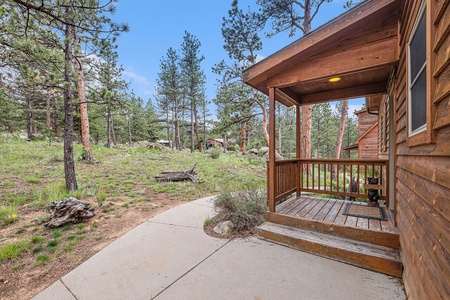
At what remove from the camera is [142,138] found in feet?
92.8

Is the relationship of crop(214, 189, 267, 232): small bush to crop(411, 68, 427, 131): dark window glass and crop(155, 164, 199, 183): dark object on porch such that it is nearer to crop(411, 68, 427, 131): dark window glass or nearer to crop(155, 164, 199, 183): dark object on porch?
crop(411, 68, 427, 131): dark window glass

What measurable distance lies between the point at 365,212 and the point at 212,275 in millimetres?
2835

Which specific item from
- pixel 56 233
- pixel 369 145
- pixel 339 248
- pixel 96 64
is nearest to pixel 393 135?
pixel 339 248

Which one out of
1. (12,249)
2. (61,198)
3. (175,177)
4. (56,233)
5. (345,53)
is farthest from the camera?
(175,177)

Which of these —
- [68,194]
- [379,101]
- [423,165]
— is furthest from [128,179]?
[379,101]

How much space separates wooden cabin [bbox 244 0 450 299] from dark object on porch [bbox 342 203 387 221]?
0.06 ft

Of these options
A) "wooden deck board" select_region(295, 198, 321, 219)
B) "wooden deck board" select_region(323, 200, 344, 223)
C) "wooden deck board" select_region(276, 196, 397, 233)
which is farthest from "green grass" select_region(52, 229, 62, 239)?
"wooden deck board" select_region(323, 200, 344, 223)

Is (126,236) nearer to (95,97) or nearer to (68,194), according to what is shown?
(68,194)

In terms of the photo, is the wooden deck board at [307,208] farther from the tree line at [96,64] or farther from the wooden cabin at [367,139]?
the wooden cabin at [367,139]

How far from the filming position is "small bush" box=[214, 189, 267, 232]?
11.8 feet

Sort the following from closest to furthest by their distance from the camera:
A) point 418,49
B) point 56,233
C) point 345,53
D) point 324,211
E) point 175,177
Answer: point 418,49, point 345,53, point 56,233, point 324,211, point 175,177

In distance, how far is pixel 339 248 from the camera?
2574mm

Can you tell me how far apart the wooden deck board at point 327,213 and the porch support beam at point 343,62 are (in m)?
2.16

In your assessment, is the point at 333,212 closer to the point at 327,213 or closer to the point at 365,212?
the point at 327,213
